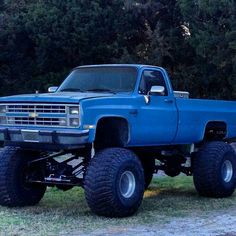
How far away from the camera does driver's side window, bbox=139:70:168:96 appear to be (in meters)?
10.6

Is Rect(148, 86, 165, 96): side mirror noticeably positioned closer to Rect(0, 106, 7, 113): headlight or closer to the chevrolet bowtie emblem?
the chevrolet bowtie emblem

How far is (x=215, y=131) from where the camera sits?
1273 cm

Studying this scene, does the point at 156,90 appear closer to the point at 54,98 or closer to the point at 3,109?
the point at 54,98

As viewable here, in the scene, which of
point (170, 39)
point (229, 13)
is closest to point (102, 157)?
point (229, 13)

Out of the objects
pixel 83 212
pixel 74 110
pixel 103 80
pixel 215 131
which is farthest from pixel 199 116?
pixel 74 110

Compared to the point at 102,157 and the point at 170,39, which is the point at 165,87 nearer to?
the point at 102,157

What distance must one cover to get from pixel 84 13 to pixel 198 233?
21027mm

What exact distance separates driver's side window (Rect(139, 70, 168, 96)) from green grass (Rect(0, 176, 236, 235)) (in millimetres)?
1942

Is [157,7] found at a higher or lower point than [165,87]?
higher

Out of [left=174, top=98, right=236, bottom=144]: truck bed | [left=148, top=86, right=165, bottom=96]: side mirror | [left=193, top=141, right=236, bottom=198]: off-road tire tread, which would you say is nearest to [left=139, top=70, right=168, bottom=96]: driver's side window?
[left=148, top=86, right=165, bottom=96]: side mirror

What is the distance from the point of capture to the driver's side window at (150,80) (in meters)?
10.6

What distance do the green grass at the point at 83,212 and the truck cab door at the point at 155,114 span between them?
45.1 inches

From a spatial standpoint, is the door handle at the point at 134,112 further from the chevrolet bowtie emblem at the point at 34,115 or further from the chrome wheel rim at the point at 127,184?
the chevrolet bowtie emblem at the point at 34,115

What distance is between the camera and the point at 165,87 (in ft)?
36.7
